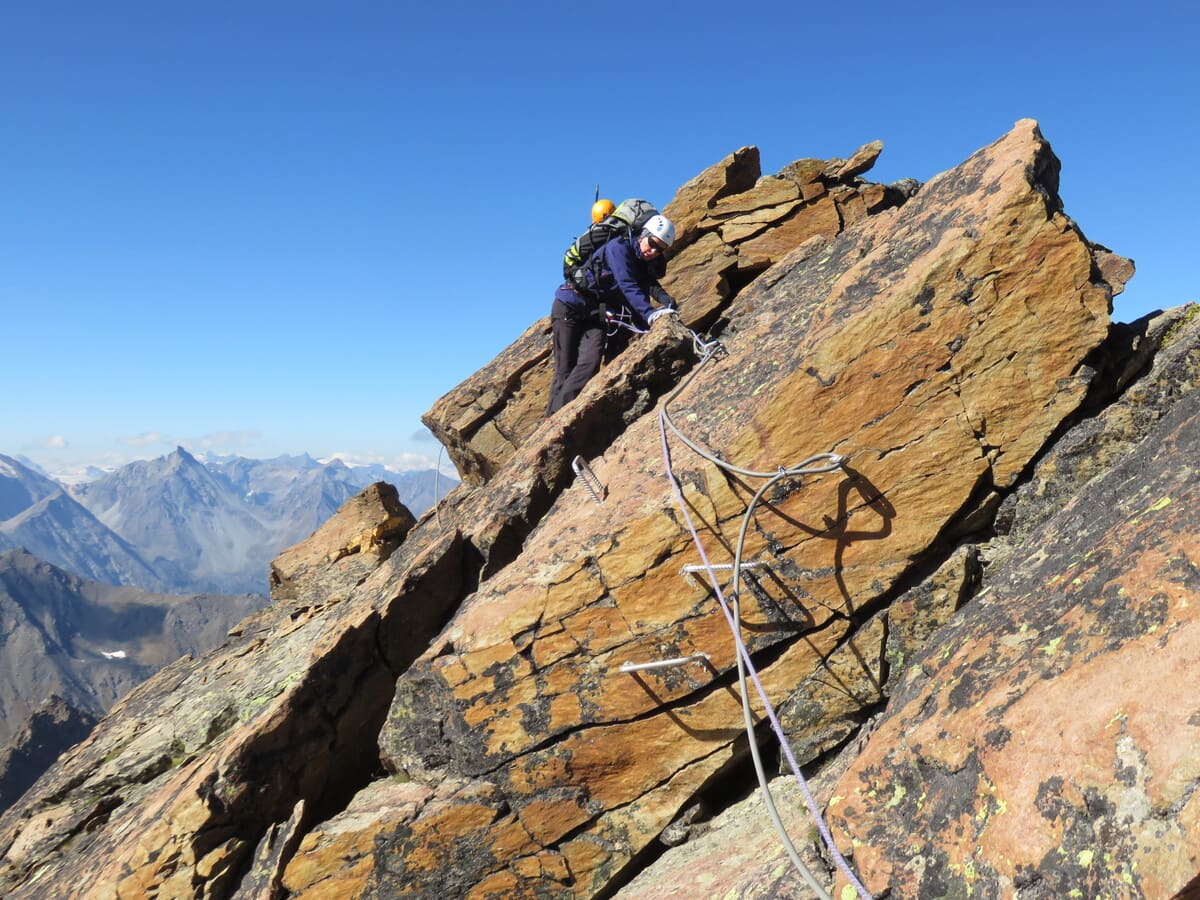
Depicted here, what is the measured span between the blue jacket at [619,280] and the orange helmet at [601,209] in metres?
0.95

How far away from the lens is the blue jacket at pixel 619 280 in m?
18.0

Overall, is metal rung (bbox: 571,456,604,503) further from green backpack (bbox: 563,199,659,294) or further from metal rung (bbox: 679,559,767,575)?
green backpack (bbox: 563,199,659,294)

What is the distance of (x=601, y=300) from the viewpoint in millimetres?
19719

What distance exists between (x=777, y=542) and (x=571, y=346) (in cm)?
1011

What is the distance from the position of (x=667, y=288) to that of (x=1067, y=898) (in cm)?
1869

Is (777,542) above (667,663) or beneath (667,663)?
above

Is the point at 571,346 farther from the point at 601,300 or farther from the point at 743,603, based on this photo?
the point at 743,603

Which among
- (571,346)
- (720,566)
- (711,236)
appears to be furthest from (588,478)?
(711,236)

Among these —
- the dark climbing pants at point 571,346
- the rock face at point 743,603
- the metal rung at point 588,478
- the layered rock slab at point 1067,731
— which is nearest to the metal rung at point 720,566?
the rock face at point 743,603

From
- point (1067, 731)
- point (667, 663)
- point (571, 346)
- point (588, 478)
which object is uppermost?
point (571, 346)

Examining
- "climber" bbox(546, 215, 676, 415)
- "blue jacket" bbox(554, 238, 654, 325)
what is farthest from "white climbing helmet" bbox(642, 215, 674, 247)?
"blue jacket" bbox(554, 238, 654, 325)

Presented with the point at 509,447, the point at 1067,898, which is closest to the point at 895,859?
the point at 1067,898

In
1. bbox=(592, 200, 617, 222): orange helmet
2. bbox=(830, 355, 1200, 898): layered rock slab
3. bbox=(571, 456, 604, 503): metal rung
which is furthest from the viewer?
bbox=(592, 200, 617, 222): orange helmet

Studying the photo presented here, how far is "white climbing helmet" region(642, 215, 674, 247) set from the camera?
1781 cm
